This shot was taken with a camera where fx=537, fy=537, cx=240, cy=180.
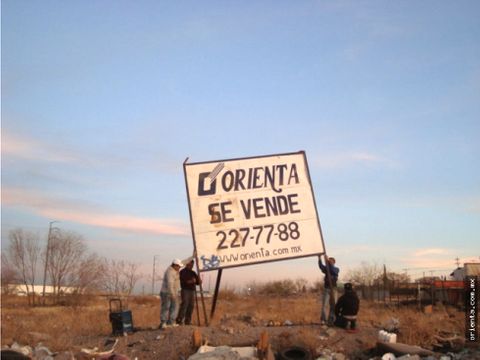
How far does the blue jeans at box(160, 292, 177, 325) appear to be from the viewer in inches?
557

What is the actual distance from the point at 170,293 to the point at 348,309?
15.7 ft

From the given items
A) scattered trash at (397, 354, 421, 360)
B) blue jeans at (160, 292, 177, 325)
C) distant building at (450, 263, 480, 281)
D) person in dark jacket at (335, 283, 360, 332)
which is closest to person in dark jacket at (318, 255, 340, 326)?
person in dark jacket at (335, 283, 360, 332)

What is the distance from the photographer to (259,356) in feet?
38.5

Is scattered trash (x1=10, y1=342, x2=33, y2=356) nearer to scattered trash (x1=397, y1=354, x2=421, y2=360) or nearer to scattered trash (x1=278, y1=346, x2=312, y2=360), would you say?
scattered trash (x1=278, y1=346, x2=312, y2=360)

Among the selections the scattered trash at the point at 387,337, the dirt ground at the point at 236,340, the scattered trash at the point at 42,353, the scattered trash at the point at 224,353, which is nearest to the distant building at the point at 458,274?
the dirt ground at the point at 236,340

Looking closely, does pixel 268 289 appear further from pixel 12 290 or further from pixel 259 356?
pixel 259 356

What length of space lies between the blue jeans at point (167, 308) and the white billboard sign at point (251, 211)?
1143 mm

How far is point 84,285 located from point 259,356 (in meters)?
44.7

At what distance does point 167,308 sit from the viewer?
1432 centimetres

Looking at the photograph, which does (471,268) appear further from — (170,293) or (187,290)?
(170,293)

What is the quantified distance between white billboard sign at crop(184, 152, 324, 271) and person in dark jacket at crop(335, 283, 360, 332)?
4.98 feet

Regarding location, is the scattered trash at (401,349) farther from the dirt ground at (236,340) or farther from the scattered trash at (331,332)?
the scattered trash at (331,332)

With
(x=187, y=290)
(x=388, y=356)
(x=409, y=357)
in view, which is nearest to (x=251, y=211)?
(x=187, y=290)

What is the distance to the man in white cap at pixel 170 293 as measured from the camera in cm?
1409
